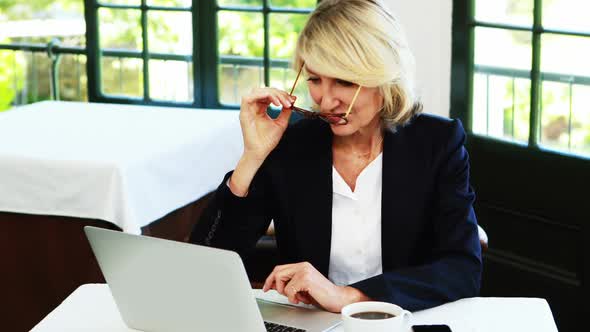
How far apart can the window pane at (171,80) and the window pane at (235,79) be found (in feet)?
0.49

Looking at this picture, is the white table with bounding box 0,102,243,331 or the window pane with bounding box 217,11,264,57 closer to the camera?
the white table with bounding box 0,102,243,331

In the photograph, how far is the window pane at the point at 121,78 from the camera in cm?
417

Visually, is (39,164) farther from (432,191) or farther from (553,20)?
(553,20)

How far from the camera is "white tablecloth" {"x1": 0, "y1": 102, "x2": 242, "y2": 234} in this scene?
113 inches

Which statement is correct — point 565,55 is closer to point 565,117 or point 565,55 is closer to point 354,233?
point 565,117

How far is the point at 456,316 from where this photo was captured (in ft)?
5.49

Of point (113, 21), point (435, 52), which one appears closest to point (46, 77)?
point (113, 21)

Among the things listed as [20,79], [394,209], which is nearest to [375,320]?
[394,209]

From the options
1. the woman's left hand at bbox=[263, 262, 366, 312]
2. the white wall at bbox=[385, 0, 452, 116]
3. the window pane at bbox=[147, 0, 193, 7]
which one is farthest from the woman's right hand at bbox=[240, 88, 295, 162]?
the window pane at bbox=[147, 0, 193, 7]

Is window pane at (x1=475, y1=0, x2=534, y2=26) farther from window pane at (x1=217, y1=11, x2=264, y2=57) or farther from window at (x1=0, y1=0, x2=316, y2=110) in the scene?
window pane at (x1=217, y1=11, x2=264, y2=57)

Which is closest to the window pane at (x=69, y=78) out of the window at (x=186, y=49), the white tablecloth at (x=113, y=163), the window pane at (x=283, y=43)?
the window at (x=186, y=49)

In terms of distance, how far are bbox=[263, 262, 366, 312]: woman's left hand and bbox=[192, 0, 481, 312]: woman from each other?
0.60ft

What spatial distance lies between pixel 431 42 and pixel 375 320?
7.35 ft

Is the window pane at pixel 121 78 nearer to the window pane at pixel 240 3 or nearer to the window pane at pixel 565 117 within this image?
the window pane at pixel 240 3
